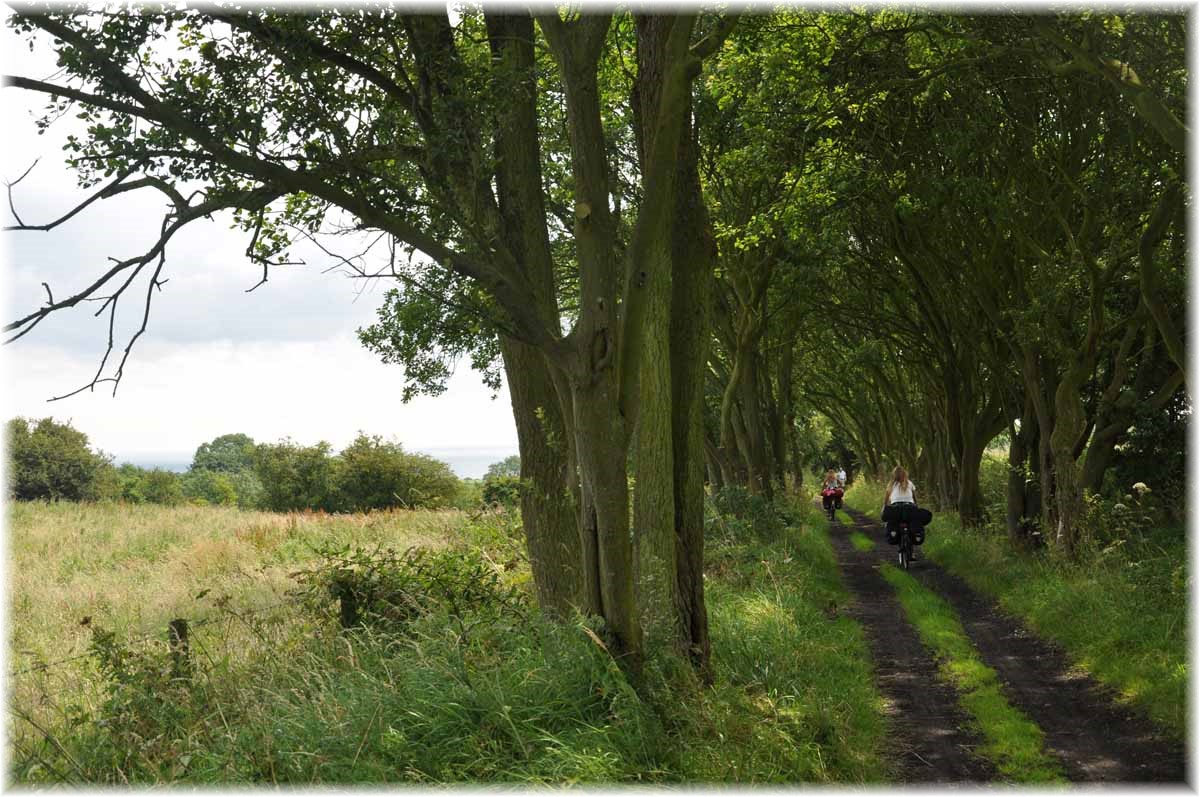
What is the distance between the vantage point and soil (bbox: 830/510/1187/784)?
7605 millimetres

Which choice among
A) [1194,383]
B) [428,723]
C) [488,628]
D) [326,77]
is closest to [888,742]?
[488,628]

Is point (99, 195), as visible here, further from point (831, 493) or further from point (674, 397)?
point (831, 493)

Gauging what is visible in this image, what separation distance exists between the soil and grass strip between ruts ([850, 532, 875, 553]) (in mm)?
10356

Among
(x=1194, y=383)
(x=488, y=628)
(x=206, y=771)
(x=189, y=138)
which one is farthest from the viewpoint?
(x=1194, y=383)

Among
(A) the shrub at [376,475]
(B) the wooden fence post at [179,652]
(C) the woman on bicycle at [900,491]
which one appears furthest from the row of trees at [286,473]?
(B) the wooden fence post at [179,652]

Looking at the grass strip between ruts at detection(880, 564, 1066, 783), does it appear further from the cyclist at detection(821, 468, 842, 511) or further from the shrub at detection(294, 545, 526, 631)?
the cyclist at detection(821, 468, 842, 511)

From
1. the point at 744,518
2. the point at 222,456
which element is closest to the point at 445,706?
the point at 744,518

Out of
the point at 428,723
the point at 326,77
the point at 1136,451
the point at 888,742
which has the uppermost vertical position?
the point at 326,77

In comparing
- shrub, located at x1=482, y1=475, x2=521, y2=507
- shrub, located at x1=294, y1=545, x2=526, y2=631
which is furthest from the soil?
shrub, located at x1=482, y1=475, x2=521, y2=507

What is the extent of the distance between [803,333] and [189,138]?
Answer: 2534cm

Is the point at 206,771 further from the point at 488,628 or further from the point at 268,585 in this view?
the point at 268,585

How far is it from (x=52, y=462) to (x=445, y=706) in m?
51.1

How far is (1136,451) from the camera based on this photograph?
72.7ft

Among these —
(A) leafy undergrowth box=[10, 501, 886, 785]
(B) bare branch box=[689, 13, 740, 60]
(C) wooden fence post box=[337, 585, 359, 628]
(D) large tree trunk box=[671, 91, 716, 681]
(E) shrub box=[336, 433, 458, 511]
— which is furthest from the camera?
(E) shrub box=[336, 433, 458, 511]
